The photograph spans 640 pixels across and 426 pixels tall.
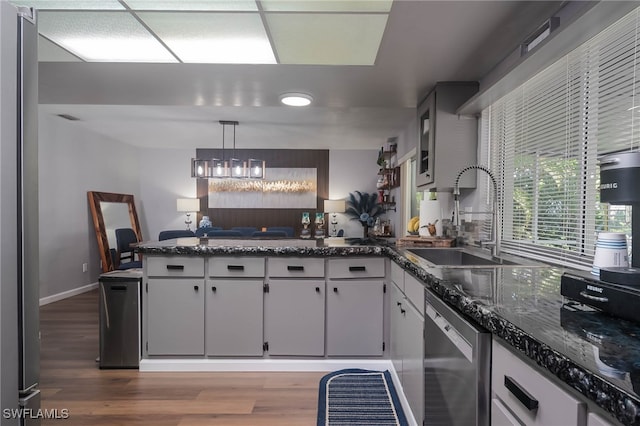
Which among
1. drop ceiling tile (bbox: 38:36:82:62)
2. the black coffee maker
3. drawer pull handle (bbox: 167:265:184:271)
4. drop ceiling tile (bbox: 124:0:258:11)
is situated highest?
drop ceiling tile (bbox: 124:0:258:11)

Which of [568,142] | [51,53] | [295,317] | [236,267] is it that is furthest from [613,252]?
[51,53]

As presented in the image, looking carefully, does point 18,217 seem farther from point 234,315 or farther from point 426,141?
point 426,141

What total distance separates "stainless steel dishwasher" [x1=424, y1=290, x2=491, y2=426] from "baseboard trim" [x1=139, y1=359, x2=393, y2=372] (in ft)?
3.46

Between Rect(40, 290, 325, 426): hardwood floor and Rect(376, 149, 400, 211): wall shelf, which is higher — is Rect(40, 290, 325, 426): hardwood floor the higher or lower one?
the lower one

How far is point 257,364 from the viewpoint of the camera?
100 inches

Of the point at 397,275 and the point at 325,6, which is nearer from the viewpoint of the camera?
the point at 325,6

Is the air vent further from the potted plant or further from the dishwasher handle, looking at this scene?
the dishwasher handle

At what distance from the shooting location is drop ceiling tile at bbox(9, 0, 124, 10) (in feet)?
5.96

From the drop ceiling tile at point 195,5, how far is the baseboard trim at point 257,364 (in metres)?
2.34

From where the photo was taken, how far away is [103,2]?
1.83 metres

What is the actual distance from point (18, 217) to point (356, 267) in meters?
2.05

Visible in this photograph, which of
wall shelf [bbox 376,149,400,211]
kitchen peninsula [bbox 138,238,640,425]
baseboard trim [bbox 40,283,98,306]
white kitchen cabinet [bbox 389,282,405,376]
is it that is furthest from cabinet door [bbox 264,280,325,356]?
baseboard trim [bbox 40,283,98,306]

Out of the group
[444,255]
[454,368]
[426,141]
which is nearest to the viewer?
[454,368]

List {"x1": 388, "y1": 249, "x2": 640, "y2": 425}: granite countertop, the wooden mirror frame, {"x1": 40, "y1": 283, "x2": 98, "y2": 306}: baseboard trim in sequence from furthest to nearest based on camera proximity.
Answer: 1. the wooden mirror frame
2. {"x1": 40, "y1": 283, "x2": 98, "y2": 306}: baseboard trim
3. {"x1": 388, "y1": 249, "x2": 640, "y2": 425}: granite countertop
